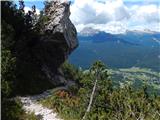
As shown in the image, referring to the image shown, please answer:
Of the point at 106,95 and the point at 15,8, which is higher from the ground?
the point at 15,8

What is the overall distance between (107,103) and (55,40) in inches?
873

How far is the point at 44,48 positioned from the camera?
229 feet

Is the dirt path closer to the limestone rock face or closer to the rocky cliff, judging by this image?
the rocky cliff

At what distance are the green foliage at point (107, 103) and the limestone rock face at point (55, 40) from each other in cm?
1533

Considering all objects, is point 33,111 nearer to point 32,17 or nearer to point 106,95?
point 106,95

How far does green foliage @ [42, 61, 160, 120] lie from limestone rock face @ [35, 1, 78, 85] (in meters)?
15.3

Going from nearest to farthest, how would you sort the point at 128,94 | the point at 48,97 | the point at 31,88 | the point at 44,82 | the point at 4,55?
the point at 4,55 < the point at 128,94 < the point at 48,97 < the point at 31,88 < the point at 44,82

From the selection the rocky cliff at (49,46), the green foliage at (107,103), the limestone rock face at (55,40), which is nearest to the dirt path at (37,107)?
the green foliage at (107,103)

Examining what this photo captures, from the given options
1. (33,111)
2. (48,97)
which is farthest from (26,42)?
(33,111)

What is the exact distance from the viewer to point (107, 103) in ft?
159

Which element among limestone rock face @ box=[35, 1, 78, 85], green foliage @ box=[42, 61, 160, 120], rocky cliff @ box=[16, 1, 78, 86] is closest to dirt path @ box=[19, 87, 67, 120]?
green foliage @ box=[42, 61, 160, 120]

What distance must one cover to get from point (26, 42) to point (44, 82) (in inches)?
264

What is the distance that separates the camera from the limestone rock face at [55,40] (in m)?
67.1

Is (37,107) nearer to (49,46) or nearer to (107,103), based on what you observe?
(107,103)
